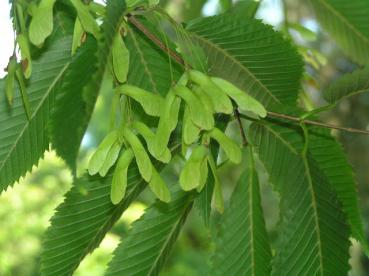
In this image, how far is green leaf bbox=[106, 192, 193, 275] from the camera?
849mm

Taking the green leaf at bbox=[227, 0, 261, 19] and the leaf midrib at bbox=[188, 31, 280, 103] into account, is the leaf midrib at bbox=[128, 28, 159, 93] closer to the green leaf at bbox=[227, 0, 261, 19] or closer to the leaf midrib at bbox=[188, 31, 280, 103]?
the leaf midrib at bbox=[188, 31, 280, 103]

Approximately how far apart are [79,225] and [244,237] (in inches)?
8.4

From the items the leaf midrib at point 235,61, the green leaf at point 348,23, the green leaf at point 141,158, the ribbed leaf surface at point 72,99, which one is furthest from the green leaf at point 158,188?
the green leaf at point 348,23

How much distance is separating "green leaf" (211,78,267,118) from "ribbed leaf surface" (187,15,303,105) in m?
0.16

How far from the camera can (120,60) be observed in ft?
2.28

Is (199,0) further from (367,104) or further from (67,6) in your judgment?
(367,104)

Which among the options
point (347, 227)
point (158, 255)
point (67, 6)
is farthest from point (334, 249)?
point (67, 6)

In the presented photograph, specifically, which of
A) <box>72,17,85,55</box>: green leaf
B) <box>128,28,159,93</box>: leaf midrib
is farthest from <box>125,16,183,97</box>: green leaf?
<box>72,17,85,55</box>: green leaf

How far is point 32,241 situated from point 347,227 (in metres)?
4.78

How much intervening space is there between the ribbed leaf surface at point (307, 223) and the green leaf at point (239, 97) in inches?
7.1

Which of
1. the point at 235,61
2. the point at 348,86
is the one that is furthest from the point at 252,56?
the point at 348,86

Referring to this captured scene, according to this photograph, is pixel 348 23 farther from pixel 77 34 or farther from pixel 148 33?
pixel 77 34

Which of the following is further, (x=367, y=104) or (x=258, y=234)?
(x=367, y=104)

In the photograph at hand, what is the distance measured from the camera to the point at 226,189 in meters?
5.68
